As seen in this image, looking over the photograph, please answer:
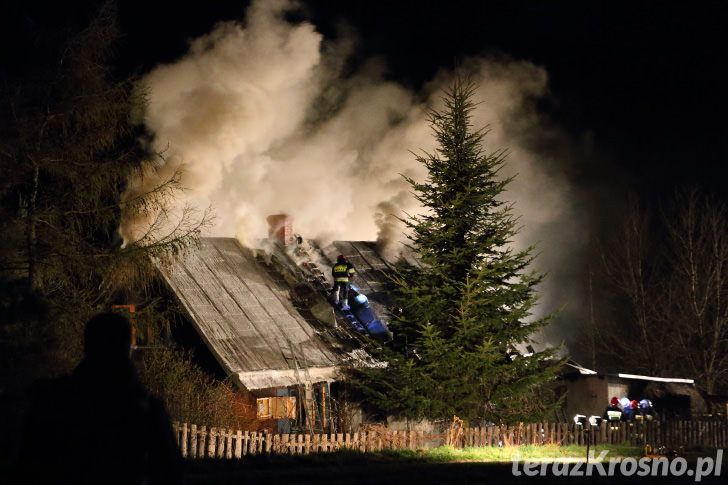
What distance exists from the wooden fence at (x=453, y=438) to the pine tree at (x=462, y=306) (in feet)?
2.17

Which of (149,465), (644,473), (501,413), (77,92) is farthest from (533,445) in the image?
(149,465)

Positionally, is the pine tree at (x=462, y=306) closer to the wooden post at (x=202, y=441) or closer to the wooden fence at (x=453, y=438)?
the wooden fence at (x=453, y=438)

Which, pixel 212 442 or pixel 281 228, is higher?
pixel 281 228

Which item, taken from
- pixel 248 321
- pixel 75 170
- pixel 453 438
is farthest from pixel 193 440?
pixel 248 321

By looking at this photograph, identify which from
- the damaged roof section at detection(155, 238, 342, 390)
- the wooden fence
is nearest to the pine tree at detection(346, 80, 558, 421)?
the wooden fence

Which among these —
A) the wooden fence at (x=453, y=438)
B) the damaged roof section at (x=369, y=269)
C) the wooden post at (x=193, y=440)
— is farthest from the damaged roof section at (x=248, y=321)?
the wooden post at (x=193, y=440)

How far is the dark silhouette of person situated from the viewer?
11.0 feet

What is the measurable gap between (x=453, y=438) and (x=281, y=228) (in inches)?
481

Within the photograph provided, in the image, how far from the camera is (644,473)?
13.4 meters

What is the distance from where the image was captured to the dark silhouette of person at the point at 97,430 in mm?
3359

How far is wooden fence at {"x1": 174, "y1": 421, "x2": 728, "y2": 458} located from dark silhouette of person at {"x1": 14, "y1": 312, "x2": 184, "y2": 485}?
34.9ft

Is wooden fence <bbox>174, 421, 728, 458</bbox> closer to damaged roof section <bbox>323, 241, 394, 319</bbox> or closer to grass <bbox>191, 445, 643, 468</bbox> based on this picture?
grass <bbox>191, 445, 643, 468</bbox>

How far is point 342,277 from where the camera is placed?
85.6ft

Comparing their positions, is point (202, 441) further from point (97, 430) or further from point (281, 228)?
point (281, 228)
